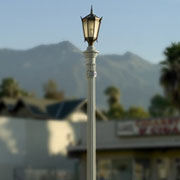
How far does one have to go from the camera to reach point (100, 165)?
38406 millimetres

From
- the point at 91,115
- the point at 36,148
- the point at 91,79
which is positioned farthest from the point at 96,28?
the point at 36,148

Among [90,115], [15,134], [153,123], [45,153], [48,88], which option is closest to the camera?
[90,115]

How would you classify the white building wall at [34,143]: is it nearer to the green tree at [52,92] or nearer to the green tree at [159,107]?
the green tree at [52,92]

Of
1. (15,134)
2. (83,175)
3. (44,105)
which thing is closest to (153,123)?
(83,175)

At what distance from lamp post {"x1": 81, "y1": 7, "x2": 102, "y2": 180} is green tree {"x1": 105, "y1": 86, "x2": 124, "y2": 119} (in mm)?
76521

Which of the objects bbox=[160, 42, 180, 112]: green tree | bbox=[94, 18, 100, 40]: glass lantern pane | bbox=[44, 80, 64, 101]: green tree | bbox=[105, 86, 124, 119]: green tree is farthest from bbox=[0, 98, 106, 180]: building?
bbox=[44, 80, 64, 101]: green tree

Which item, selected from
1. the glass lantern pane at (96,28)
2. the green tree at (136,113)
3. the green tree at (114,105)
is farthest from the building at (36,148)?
the green tree at (136,113)

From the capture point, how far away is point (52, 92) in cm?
9775

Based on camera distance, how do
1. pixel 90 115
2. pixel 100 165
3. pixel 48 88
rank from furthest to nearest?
pixel 48 88, pixel 100 165, pixel 90 115

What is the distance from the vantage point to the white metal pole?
11875 mm

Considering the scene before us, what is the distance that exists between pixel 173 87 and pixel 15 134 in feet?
40.5

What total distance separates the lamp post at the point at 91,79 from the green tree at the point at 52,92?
81.0 meters

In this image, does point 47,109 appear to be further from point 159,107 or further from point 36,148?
point 159,107

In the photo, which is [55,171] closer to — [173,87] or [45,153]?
[45,153]
